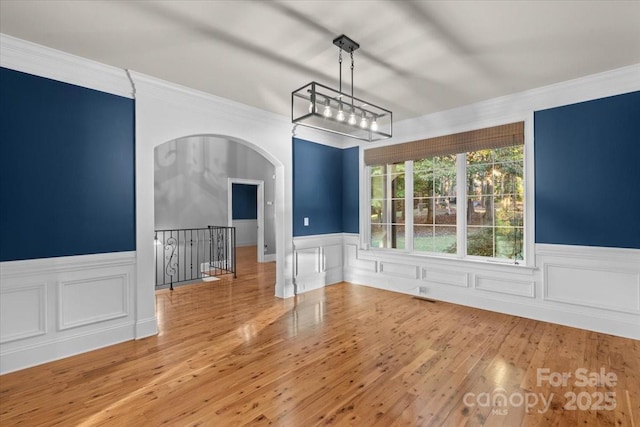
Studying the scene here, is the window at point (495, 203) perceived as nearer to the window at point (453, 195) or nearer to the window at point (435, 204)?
the window at point (453, 195)

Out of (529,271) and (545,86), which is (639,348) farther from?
(545,86)

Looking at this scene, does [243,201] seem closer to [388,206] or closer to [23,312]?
[388,206]

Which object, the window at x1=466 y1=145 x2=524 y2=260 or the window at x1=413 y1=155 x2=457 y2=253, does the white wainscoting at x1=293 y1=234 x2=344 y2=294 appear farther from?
the window at x1=466 y1=145 x2=524 y2=260

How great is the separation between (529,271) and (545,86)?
2.28 m

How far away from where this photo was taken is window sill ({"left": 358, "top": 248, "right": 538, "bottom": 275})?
4.09 metres

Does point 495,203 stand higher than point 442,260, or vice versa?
point 495,203

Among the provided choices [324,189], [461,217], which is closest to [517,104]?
[461,217]

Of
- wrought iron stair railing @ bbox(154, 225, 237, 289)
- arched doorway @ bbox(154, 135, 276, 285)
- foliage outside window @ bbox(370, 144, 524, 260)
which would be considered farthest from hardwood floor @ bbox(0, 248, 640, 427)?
arched doorway @ bbox(154, 135, 276, 285)

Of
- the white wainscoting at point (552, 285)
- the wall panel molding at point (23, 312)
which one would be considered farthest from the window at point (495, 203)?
the wall panel molding at point (23, 312)

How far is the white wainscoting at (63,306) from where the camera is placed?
9.05 feet

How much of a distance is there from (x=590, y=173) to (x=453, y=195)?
1.60m

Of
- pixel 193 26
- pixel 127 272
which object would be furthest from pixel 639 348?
pixel 127 272

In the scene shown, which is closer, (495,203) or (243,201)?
(495,203)

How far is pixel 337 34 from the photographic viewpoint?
2625mm
